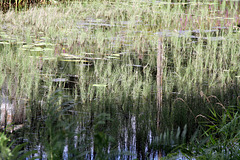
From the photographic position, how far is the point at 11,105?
12.1 ft

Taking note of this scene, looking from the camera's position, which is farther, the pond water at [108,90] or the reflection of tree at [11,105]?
the reflection of tree at [11,105]

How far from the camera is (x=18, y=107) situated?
3650mm

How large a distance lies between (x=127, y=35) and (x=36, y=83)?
10.5ft

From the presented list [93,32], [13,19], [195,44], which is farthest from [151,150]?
[13,19]

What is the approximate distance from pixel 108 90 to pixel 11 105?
1200 millimetres

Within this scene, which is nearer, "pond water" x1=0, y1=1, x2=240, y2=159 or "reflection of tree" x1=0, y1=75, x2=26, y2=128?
"pond water" x1=0, y1=1, x2=240, y2=159

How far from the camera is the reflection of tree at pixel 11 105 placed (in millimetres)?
3356

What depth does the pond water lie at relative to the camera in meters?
2.96

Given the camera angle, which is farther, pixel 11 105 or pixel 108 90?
pixel 108 90

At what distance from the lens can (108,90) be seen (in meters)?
4.33

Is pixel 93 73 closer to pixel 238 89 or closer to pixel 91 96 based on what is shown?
pixel 91 96

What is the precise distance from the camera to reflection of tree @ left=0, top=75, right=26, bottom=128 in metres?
3.36

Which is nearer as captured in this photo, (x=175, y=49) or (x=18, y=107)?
(x=18, y=107)

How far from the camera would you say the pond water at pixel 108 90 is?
2.96m
